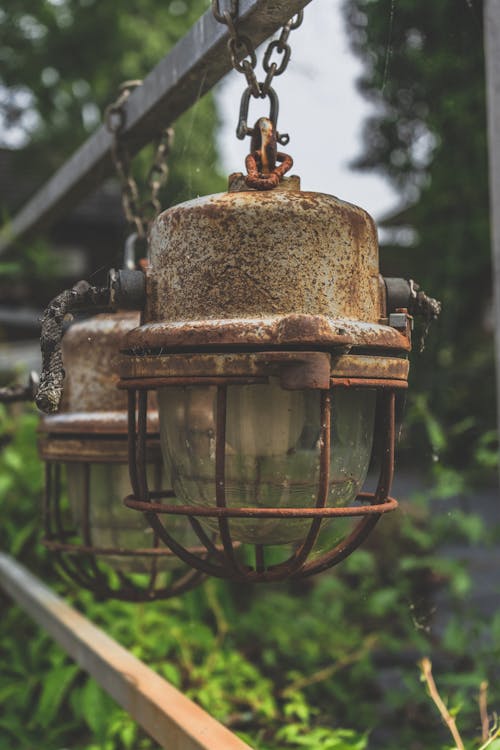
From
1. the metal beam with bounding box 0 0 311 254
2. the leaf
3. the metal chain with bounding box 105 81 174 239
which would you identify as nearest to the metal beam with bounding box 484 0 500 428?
the metal beam with bounding box 0 0 311 254

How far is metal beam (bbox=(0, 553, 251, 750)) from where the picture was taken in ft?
4.38

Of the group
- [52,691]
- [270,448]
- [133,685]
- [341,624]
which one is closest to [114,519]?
[133,685]

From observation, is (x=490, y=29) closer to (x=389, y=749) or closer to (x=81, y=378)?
(x=81, y=378)

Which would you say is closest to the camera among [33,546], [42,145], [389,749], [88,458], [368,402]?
[368,402]

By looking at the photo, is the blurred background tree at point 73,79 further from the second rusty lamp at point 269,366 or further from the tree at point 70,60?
the second rusty lamp at point 269,366

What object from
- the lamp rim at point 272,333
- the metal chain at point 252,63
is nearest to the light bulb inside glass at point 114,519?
the lamp rim at point 272,333

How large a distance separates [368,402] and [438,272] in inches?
352

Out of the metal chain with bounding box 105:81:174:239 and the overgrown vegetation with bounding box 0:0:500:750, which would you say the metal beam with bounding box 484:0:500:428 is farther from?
the metal chain with bounding box 105:81:174:239

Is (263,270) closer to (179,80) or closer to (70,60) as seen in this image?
(179,80)

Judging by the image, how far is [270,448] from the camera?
39.0 inches

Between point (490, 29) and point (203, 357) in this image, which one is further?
point (490, 29)

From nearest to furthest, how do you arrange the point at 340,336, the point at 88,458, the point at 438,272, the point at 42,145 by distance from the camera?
the point at 340,336, the point at 88,458, the point at 438,272, the point at 42,145

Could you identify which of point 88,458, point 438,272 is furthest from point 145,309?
point 438,272

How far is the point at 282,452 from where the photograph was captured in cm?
99
